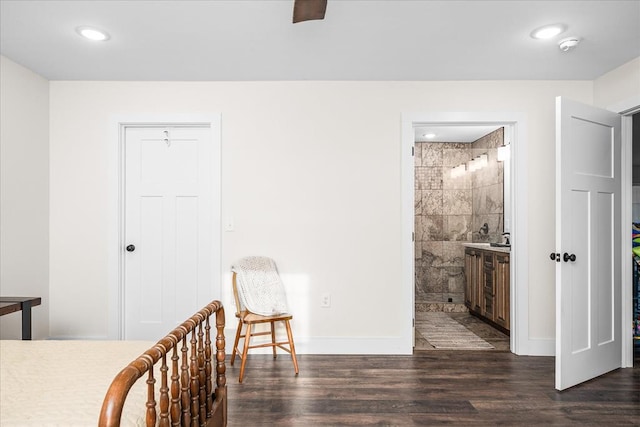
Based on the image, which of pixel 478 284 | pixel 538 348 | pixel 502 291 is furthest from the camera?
pixel 478 284

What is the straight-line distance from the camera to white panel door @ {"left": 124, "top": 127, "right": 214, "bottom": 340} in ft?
12.2

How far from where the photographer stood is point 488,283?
14.9 feet

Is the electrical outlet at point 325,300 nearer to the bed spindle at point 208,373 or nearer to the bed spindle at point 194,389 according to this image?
the bed spindle at point 208,373

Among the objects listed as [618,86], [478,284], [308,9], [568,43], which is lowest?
[478,284]

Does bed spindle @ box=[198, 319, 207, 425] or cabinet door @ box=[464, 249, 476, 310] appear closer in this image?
bed spindle @ box=[198, 319, 207, 425]

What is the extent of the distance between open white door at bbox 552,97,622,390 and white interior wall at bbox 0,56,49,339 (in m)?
4.02

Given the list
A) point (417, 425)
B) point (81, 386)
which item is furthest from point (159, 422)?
point (417, 425)

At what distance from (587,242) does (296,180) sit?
2283 mm

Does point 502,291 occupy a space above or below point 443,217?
below

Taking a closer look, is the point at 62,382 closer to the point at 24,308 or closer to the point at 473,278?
the point at 24,308

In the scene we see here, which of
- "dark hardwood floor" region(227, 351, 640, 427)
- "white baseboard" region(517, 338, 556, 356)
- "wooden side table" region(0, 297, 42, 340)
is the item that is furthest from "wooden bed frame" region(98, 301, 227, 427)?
"white baseboard" region(517, 338, 556, 356)

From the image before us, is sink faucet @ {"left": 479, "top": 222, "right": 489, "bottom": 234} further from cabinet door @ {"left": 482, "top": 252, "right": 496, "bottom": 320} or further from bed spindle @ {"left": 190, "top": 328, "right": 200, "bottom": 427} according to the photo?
bed spindle @ {"left": 190, "top": 328, "right": 200, "bottom": 427}

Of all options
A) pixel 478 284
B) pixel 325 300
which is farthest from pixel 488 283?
pixel 325 300

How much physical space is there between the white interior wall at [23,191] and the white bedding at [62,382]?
1456 mm
